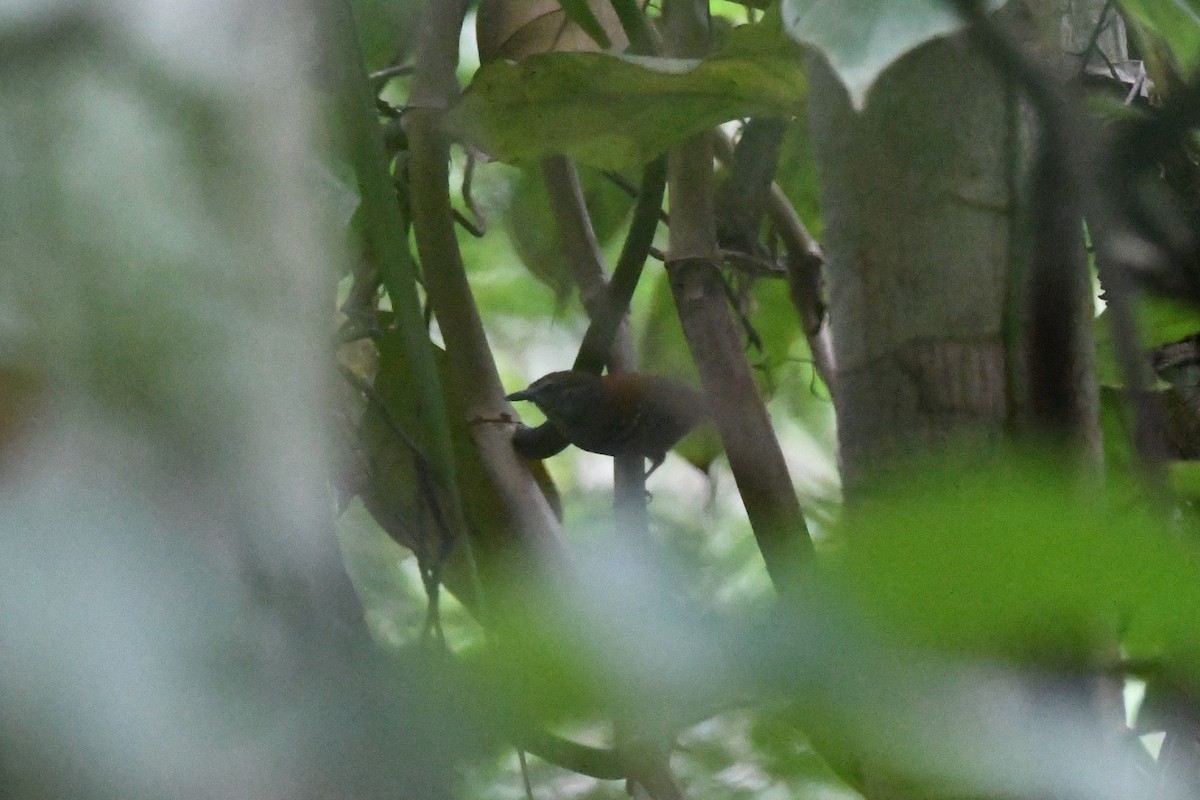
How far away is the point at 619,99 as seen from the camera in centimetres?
71

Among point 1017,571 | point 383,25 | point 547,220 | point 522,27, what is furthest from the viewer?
point 547,220

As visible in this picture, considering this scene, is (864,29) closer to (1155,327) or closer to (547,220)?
(1155,327)

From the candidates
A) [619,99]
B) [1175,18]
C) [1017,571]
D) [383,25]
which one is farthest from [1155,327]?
[1017,571]

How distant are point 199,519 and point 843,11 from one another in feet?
0.96

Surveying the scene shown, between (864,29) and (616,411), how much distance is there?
486mm

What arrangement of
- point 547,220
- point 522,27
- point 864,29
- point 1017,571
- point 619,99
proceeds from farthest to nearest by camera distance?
1. point 547,220
2. point 522,27
3. point 619,99
4. point 864,29
5. point 1017,571

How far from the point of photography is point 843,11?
1.32 feet

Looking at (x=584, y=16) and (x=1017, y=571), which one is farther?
(x=584, y=16)

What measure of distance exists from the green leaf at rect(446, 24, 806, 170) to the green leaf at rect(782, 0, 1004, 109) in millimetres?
252

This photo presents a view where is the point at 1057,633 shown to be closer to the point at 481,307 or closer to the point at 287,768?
the point at 287,768

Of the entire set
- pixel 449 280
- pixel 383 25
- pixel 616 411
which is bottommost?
pixel 616 411

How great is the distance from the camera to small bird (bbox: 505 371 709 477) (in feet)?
2.77

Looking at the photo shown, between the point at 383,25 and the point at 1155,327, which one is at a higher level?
the point at 383,25

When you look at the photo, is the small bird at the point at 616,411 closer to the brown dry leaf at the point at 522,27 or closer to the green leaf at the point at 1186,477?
the brown dry leaf at the point at 522,27
